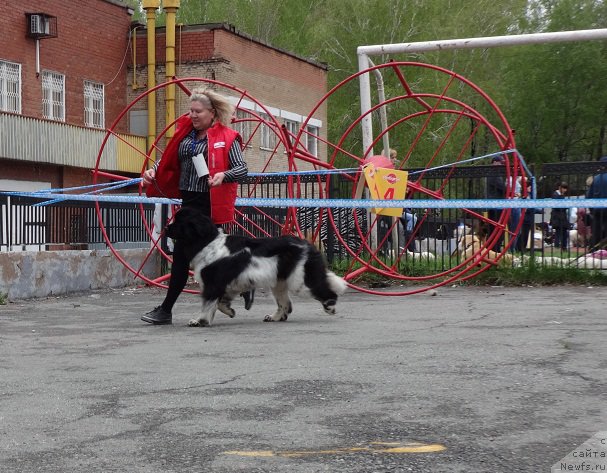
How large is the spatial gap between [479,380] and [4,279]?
7396 mm

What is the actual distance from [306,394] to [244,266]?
3526 millimetres

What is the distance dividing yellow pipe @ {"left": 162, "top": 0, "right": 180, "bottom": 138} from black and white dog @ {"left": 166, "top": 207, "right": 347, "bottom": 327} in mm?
23950

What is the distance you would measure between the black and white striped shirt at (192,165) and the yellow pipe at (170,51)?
77.9 feet

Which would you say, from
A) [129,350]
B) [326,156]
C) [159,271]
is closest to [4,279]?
[159,271]

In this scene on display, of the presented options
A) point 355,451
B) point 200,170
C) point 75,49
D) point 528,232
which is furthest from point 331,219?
point 75,49

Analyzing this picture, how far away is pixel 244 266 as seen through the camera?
29.5 feet

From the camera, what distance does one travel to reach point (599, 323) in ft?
28.4

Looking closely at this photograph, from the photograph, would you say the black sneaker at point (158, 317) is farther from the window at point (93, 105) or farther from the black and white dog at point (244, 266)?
the window at point (93, 105)

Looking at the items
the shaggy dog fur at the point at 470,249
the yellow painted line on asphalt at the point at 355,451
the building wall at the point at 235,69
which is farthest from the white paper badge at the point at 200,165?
the building wall at the point at 235,69

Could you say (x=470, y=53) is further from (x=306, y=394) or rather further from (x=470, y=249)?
(x=306, y=394)

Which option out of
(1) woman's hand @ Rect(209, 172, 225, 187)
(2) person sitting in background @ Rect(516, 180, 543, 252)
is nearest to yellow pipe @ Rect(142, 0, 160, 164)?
(2) person sitting in background @ Rect(516, 180, 543, 252)

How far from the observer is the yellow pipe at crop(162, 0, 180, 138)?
108 feet

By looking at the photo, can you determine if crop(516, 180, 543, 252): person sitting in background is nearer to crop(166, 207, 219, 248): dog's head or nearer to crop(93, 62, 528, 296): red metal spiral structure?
crop(93, 62, 528, 296): red metal spiral structure

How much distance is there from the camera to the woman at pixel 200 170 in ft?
30.1
